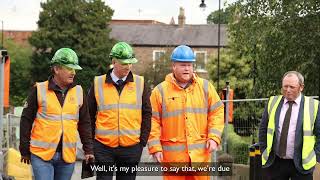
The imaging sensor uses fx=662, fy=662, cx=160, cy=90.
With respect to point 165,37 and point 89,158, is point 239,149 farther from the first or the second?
point 165,37

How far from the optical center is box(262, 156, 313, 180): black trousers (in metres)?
7.44

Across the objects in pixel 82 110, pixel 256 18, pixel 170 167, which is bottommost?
pixel 170 167

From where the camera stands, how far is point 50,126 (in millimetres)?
6926

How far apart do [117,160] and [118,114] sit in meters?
0.52

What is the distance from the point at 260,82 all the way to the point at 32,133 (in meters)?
16.2

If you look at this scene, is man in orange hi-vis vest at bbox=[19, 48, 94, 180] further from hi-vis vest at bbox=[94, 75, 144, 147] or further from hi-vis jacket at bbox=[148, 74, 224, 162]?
hi-vis jacket at bbox=[148, 74, 224, 162]

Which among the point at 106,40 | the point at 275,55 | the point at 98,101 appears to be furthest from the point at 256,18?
the point at 106,40

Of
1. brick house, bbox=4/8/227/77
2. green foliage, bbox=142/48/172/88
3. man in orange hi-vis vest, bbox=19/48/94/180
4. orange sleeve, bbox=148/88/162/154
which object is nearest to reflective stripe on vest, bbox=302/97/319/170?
orange sleeve, bbox=148/88/162/154

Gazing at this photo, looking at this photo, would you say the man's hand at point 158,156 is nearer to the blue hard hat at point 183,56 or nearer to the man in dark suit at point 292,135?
the blue hard hat at point 183,56

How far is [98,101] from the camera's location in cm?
745

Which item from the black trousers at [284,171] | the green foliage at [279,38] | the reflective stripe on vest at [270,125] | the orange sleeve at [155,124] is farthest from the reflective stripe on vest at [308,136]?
the green foliage at [279,38]

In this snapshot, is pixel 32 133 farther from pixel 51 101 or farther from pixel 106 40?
pixel 106 40

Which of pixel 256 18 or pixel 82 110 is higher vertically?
pixel 256 18

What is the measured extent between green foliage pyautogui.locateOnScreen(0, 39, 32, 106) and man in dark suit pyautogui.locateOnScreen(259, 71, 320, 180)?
53.6 meters
